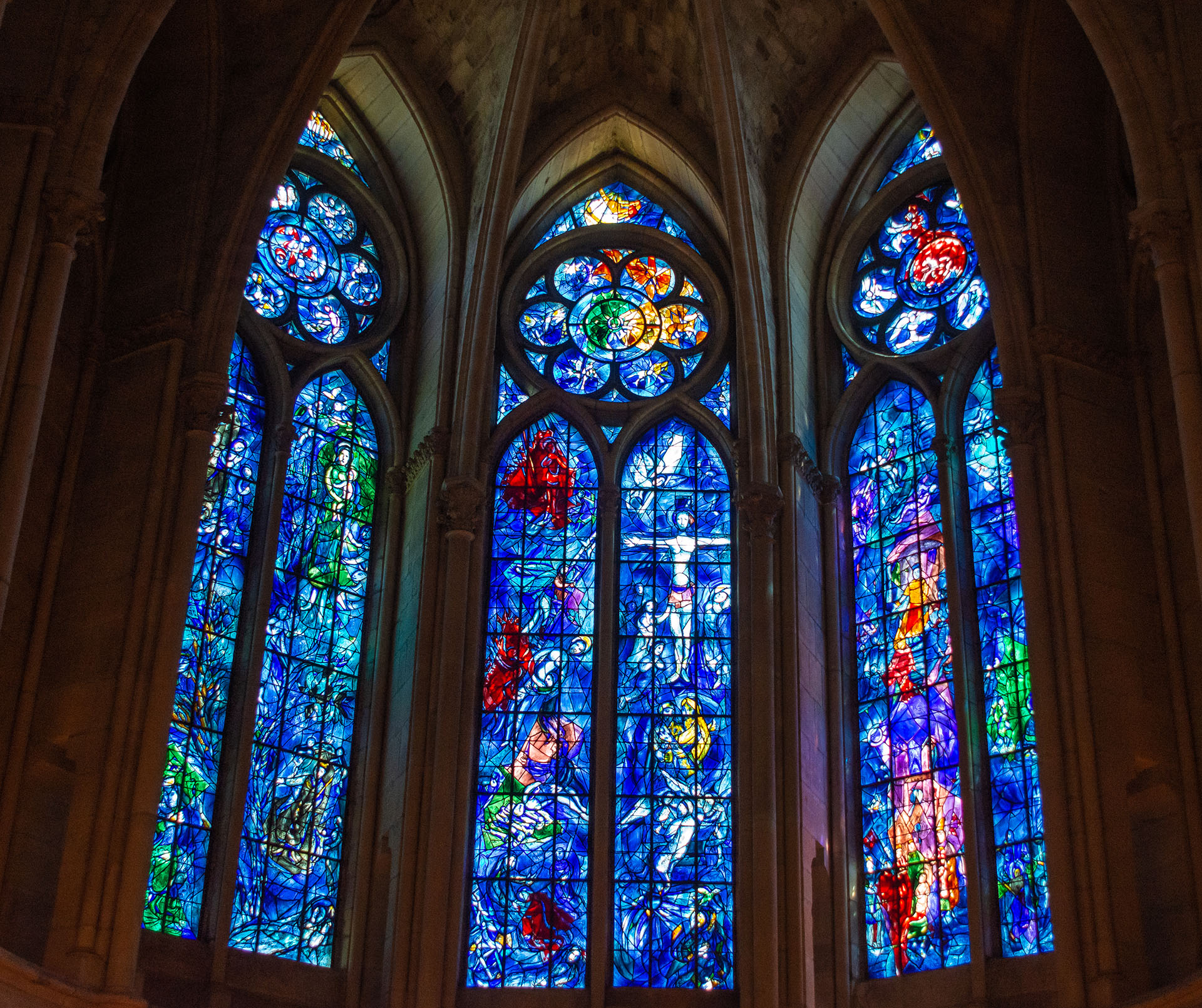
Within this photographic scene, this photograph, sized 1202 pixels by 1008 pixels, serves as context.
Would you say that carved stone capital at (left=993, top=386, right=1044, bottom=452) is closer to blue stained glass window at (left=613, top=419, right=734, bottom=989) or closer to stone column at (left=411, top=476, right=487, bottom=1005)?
blue stained glass window at (left=613, top=419, right=734, bottom=989)

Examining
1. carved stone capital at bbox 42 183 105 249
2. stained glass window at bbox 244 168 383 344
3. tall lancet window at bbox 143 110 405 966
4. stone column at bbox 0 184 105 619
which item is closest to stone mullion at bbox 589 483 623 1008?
tall lancet window at bbox 143 110 405 966

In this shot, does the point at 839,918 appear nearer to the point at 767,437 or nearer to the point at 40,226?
the point at 767,437

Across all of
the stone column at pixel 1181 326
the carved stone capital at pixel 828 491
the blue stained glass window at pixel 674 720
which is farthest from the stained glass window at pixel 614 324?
the stone column at pixel 1181 326

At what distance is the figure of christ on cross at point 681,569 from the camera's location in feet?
58.4

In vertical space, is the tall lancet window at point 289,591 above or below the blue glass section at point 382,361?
below

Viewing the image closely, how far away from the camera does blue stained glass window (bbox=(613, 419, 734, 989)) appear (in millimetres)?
16594

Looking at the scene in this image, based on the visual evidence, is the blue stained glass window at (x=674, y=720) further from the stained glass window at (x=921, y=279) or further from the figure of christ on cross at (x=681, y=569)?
the stained glass window at (x=921, y=279)

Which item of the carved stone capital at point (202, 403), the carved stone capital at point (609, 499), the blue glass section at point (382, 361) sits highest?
Result: the blue glass section at point (382, 361)

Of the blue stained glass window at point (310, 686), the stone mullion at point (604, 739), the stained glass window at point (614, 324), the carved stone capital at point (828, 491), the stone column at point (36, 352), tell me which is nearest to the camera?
the stone column at point (36, 352)

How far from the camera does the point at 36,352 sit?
12.9 m

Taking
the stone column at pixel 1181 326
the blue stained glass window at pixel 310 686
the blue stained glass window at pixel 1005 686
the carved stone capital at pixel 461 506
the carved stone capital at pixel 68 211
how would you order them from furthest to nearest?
1. the carved stone capital at pixel 461 506
2. the blue stained glass window at pixel 310 686
3. the blue stained glass window at pixel 1005 686
4. the carved stone capital at pixel 68 211
5. the stone column at pixel 1181 326

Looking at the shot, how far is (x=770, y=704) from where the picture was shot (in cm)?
1686

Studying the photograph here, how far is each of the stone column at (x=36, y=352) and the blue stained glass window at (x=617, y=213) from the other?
7.25 m

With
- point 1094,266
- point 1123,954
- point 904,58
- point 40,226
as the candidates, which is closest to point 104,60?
point 40,226
